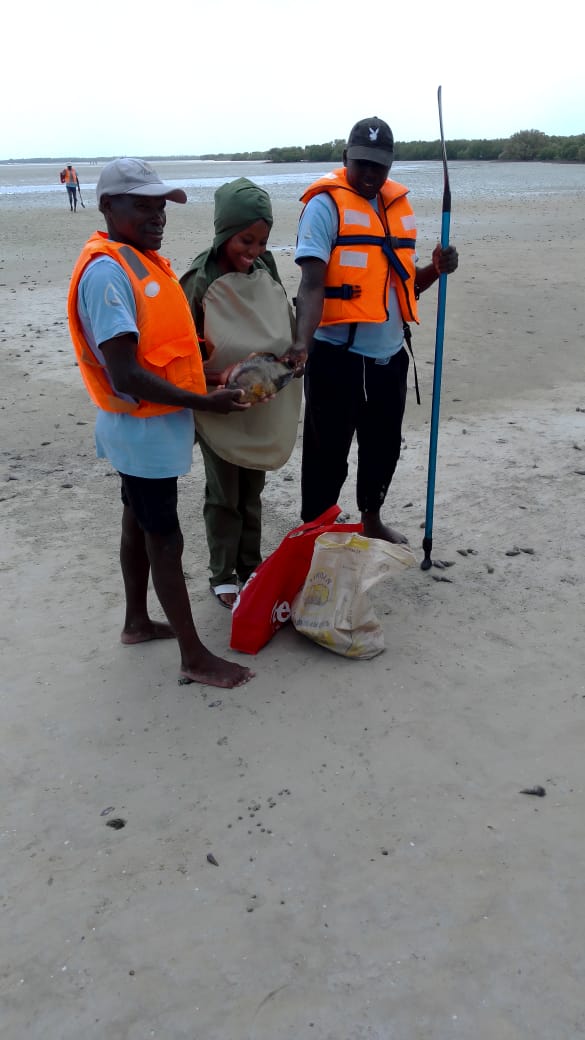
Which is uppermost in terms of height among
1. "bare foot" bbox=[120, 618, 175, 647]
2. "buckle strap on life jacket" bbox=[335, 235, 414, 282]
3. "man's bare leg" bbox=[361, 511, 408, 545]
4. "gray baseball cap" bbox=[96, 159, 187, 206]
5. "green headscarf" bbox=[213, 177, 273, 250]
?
"gray baseball cap" bbox=[96, 159, 187, 206]

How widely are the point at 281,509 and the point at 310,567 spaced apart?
1695mm

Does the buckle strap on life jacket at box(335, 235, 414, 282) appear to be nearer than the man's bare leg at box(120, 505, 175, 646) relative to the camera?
No

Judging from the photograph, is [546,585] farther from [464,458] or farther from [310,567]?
[464,458]

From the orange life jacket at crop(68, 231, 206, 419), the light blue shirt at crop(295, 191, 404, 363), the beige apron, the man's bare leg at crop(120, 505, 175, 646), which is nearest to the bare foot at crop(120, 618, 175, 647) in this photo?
the man's bare leg at crop(120, 505, 175, 646)

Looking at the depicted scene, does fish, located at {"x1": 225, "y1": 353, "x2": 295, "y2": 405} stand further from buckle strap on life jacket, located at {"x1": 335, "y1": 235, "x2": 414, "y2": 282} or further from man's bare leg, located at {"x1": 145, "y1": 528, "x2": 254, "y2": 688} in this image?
buckle strap on life jacket, located at {"x1": 335, "y1": 235, "x2": 414, "y2": 282}

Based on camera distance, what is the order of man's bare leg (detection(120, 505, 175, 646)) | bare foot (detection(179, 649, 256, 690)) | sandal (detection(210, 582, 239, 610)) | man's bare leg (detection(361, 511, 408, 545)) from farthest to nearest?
man's bare leg (detection(361, 511, 408, 545))
sandal (detection(210, 582, 239, 610))
man's bare leg (detection(120, 505, 175, 646))
bare foot (detection(179, 649, 256, 690))

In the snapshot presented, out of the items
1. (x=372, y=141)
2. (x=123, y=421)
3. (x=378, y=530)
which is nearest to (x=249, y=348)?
(x=123, y=421)

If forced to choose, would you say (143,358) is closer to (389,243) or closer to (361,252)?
(361,252)

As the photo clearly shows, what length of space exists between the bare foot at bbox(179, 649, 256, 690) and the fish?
1.09 metres

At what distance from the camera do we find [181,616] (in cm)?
343

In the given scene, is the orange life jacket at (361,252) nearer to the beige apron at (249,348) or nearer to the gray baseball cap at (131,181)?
the beige apron at (249,348)

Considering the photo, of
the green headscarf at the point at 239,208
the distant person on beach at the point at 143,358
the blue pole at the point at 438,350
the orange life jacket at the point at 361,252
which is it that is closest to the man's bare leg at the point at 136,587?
the distant person on beach at the point at 143,358

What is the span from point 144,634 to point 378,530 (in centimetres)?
150

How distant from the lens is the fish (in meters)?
3.29
